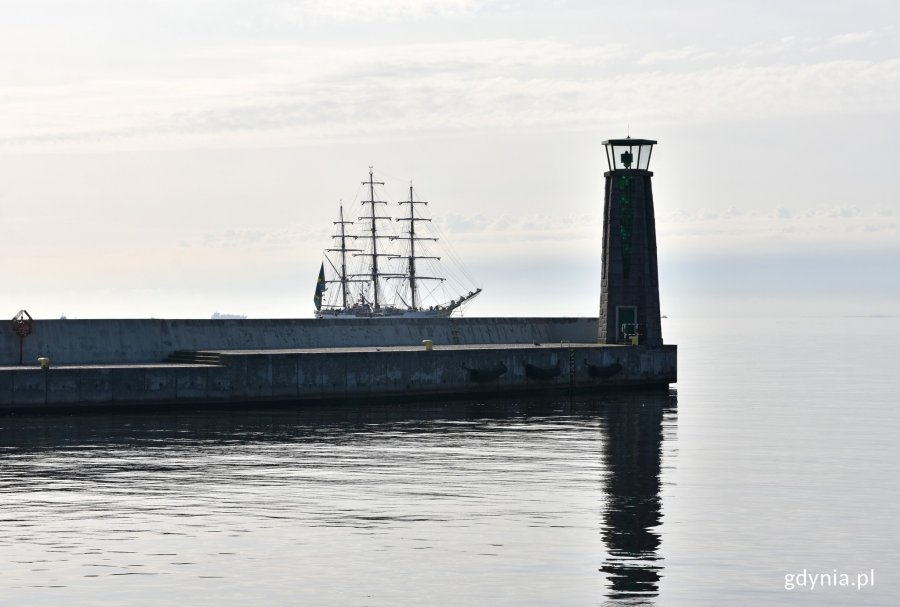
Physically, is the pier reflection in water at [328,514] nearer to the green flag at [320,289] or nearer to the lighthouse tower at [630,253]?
the lighthouse tower at [630,253]

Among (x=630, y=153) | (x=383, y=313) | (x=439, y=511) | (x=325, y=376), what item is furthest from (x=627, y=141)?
(x=383, y=313)

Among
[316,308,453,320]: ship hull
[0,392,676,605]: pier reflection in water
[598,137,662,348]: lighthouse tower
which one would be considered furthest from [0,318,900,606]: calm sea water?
[316,308,453,320]: ship hull

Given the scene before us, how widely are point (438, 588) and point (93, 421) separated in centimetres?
2549

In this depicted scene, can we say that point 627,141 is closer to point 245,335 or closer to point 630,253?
point 630,253

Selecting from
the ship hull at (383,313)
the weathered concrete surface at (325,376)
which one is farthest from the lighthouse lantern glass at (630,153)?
the ship hull at (383,313)

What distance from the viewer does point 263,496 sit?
2573 centimetres

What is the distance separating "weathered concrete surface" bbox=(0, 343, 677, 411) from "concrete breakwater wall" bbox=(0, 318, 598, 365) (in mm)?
1076

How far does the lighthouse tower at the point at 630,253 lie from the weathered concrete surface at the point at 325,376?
1383mm

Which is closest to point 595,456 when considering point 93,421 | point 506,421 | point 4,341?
point 506,421

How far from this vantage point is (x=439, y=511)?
24.0m

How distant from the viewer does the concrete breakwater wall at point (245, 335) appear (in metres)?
48.5

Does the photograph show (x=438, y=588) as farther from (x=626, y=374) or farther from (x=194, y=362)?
(x=626, y=374)

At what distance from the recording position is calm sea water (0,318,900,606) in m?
18.4

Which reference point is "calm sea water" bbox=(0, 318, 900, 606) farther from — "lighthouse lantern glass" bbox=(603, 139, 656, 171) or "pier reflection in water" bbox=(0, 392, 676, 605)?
"lighthouse lantern glass" bbox=(603, 139, 656, 171)
